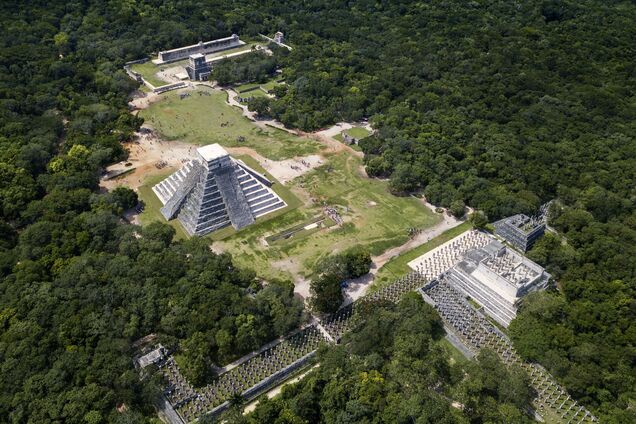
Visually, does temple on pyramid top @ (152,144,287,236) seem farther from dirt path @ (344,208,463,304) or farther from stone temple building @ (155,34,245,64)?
stone temple building @ (155,34,245,64)

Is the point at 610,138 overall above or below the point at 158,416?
above

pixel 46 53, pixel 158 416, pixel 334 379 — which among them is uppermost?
pixel 46 53

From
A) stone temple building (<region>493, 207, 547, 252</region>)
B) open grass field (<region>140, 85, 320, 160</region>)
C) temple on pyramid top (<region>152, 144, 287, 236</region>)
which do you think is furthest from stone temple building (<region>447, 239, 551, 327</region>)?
open grass field (<region>140, 85, 320, 160</region>)

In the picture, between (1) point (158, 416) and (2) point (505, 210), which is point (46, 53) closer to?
(1) point (158, 416)

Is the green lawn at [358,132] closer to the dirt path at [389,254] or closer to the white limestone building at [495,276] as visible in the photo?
the dirt path at [389,254]

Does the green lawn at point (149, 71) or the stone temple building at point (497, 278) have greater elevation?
the green lawn at point (149, 71)

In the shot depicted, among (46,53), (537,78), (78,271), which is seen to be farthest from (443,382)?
(46,53)

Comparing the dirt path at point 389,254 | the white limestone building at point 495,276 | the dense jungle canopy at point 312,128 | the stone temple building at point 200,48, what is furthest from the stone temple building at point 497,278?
the stone temple building at point 200,48
